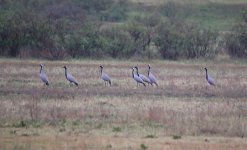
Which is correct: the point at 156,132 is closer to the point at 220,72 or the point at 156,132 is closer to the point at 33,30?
the point at 220,72

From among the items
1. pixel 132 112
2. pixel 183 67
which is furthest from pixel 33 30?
pixel 132 112

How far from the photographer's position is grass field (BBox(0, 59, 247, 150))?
1978 centimetres

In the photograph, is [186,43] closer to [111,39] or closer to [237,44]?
[237,44]

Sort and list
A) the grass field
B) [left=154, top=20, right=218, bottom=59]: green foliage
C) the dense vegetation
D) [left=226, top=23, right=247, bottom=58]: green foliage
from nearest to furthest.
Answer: the grass field
the dense vegetation
[left=154, top=20, right=218, bottom=59]: green foliage
[left=226, top=23, right=247, bottom=58]: green foliage

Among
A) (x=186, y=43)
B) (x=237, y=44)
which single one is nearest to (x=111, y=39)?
(x=186, y=43)

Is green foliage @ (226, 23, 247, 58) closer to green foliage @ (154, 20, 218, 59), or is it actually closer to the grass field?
green foliage @ (154, 20, 218, 59)

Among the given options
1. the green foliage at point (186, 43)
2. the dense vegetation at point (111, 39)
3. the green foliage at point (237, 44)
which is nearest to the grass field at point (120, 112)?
the dense vegetation at point (111, 39)

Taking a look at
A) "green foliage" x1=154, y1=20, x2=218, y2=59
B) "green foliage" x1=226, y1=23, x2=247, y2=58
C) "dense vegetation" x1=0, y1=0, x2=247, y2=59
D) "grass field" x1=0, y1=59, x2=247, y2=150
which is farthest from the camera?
"green foliage" x1=226, y1=23, x2=247, y2=58

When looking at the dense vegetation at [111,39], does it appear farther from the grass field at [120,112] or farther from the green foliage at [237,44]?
the grass field at [120,112]

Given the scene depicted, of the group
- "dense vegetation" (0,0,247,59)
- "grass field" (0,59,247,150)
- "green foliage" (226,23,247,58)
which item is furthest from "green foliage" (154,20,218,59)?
Result: "grass field" (0,59,247,150)

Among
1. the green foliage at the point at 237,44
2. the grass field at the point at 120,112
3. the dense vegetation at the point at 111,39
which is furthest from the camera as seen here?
the green foliage at the point at 237,44

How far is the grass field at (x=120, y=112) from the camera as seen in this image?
19781mm

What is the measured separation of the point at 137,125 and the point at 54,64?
23.0 m

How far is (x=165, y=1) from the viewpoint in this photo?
82.8 metres
